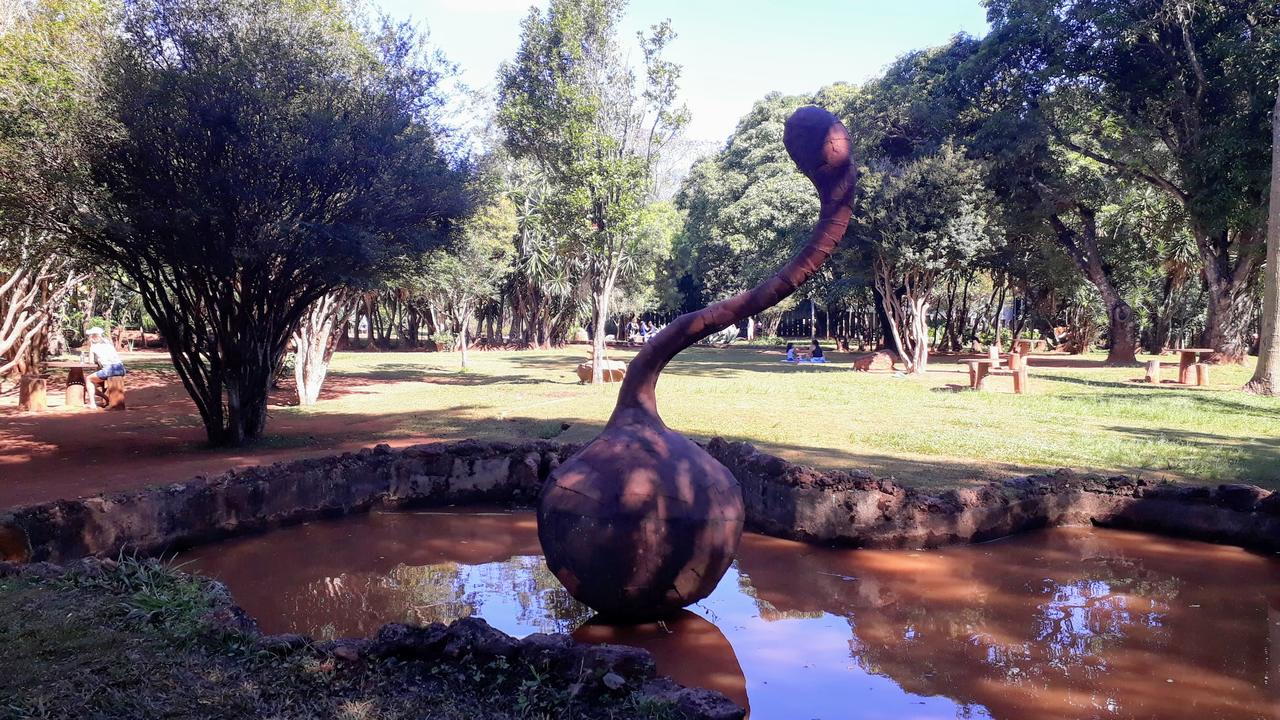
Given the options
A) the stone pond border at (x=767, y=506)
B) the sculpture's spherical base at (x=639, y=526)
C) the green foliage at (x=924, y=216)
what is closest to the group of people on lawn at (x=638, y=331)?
the green foliage at (x=924, y=216)

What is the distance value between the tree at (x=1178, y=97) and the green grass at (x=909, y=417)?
4.28m

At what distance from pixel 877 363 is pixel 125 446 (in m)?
22.8

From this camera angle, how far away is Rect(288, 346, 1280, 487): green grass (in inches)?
445

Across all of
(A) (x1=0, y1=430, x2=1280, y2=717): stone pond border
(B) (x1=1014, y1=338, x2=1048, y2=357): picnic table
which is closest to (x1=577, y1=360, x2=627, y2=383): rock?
(A) (x1=0, y1=430, x2=1280, y2=717): stone pond border

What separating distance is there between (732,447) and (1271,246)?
16716 mm

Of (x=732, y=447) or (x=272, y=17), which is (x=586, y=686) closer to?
(x=732, y=447)

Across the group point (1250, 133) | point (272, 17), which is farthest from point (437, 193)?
point (1250, 133)

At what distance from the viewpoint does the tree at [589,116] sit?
22875 mm

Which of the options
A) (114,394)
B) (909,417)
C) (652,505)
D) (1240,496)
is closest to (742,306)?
(652,505)

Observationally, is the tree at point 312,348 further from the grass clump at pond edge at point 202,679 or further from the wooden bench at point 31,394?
the grass clump at pond edge at point 202,679

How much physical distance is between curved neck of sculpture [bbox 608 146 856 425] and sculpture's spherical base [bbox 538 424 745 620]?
446 mm

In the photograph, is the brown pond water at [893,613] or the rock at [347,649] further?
the brown pond water at [893,613]

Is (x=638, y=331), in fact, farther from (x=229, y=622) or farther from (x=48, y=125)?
(x=229, y=622)

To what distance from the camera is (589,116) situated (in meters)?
22.9
